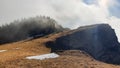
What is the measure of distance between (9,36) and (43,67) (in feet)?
485

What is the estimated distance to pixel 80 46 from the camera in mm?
85375

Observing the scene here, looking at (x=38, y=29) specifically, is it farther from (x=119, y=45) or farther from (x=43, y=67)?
(x=43, y=67)

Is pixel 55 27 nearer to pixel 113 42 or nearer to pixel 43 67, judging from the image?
pixel 113 42

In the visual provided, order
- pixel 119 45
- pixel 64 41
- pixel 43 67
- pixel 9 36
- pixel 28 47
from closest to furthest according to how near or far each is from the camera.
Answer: pixel 43 67 < pixel 28 47 < pixel 64 41 < pixel 119 45 < pixel 9 36

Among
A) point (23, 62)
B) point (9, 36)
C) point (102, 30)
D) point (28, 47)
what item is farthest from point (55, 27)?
point (23, 62)

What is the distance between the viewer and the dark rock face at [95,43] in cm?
8500

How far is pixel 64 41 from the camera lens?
8856 centimetres

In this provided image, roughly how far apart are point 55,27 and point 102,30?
10368 centimetres

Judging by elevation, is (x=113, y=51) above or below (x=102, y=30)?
below

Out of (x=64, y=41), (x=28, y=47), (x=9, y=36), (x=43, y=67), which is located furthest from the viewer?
(x=9, y=36)

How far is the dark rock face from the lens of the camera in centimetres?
8500

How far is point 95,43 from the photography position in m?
90.4

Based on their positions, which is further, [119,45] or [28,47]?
[119,45]

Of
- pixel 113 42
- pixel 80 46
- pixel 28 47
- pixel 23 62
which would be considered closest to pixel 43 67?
pixel 23 62
